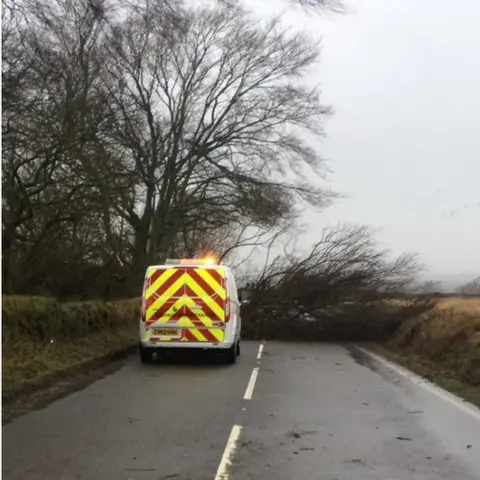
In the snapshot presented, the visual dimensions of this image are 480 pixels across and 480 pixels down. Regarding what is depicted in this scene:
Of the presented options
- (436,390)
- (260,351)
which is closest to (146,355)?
(260,351)

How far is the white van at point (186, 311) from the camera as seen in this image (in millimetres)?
15789

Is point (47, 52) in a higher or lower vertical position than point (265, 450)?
higher

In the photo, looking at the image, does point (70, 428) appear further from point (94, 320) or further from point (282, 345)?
point (282, 345)

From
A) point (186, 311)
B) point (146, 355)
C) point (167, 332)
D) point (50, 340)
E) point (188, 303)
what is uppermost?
point (188, 303)

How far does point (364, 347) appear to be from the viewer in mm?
25047

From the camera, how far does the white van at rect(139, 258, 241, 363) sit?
15.8 m

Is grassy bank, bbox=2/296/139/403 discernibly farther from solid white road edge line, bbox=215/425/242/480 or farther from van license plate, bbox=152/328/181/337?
solid white road edge line, bbox=215/425/242/480

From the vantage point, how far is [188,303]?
15.9 m

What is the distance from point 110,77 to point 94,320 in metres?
8.18

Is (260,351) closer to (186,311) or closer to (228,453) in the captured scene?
(186,311)

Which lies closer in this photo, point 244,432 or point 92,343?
point 244,432

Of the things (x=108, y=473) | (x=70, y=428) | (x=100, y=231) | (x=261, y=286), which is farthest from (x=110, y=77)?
(x=108, y=473)

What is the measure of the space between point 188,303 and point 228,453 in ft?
28.4

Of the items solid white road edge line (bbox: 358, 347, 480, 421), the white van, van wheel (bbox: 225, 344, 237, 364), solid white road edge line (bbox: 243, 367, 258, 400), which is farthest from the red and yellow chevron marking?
solid white road edge line (bbox: 358, 347, 480, 421)
